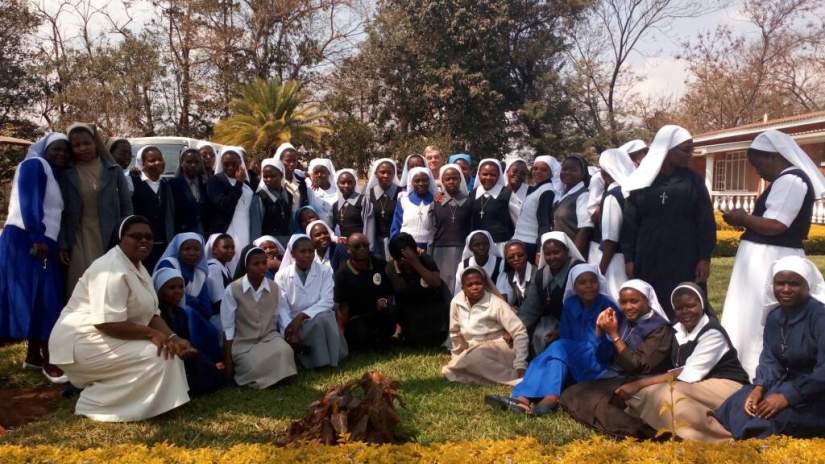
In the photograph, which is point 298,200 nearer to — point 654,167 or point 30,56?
point 654,167

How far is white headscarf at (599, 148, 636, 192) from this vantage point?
210 inches

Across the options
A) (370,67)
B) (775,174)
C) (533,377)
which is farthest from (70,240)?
(370,67)

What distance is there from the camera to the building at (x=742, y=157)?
1806 centimetres

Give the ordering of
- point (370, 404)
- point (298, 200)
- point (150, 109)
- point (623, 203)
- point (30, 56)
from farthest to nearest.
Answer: point (150, 109) → point (30, 56) → point (298, 200) → point (623, 203) → point (370, 404)

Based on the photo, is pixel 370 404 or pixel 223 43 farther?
pixel 223 43

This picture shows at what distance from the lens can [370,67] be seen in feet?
82.7

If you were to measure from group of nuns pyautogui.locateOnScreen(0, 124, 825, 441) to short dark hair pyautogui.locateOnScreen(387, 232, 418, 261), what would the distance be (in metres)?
0.02

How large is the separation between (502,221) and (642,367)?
8.77ft

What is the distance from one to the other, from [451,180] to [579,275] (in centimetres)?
226

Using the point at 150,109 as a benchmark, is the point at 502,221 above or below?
below

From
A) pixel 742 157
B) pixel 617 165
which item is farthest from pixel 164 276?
pixel 742 157

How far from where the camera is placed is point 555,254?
5.14m

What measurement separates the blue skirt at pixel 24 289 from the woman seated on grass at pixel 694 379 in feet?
14.7

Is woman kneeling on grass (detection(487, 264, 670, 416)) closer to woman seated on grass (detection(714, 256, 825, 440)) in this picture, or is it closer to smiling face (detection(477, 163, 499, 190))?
woman seated on grass (detection(714, 256, 825, 440))
